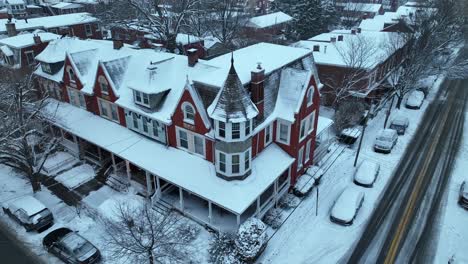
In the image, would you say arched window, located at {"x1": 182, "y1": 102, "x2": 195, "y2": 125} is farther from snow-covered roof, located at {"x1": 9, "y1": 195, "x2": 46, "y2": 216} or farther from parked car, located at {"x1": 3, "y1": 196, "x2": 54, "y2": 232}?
snow-covered roof, located at {"x1": 9, "y1": 195, "x2": 46, "y2": 216}

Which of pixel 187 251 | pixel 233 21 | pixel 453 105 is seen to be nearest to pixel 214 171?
pixel 187 251

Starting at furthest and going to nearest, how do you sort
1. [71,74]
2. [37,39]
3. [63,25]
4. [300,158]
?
1. [63,25]
2. [37,39]
3. [71,74]
4. [300,158]

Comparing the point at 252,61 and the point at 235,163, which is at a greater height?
the point at 252,61

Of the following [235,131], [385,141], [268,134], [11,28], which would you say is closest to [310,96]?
[268,134]

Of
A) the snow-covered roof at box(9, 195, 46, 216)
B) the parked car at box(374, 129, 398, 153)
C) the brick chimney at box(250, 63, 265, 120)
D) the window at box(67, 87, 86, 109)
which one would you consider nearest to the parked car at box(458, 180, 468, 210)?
the parked car at box(374, 129, 398, 153)

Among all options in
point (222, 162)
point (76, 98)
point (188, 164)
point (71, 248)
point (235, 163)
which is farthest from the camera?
point (76, 98)

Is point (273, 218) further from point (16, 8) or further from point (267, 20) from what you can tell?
point (16, 8)

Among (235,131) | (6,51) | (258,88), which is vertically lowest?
(235,131)

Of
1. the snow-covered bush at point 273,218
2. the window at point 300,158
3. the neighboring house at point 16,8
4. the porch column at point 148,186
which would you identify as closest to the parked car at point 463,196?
the window at point 300,158
